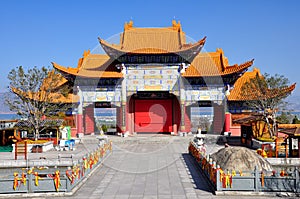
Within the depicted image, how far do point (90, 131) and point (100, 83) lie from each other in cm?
464

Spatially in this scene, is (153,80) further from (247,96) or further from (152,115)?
(247,96)

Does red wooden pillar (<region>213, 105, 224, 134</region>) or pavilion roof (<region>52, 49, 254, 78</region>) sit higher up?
pavilion roof (<region>52, 49, 254, 78</region>)

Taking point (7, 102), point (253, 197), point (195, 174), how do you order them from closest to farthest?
point (253, 197), point (195, 174), point (7, 102)

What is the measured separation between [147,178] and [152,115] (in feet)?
61.7

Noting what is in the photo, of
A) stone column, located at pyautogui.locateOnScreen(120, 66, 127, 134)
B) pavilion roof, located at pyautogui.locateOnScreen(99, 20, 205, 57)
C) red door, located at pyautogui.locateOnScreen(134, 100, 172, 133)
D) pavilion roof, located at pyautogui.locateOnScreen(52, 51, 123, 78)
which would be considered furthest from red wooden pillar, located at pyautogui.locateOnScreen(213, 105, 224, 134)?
pavilion roof, located at pyautogui.locateOnScreen(52, 51, 123, 78)

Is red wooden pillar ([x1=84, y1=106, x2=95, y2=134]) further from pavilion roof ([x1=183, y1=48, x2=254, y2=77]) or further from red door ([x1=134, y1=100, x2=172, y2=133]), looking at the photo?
pavilion roof ([x1=183, y1=48, x2=254, y2=77])

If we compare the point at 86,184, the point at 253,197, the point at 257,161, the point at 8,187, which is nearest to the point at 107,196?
the point at 86,184

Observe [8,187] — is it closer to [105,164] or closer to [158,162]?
[105,164]

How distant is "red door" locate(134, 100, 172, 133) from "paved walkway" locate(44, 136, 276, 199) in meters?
10.2

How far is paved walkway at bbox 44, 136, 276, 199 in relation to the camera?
1136 cm

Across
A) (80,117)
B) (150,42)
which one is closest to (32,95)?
(80,117)

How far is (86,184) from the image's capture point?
505 inches

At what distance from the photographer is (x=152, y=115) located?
3244 centimetres

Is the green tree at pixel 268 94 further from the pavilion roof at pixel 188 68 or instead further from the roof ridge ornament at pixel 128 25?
the roof ridge ornament at pixel 128 25
